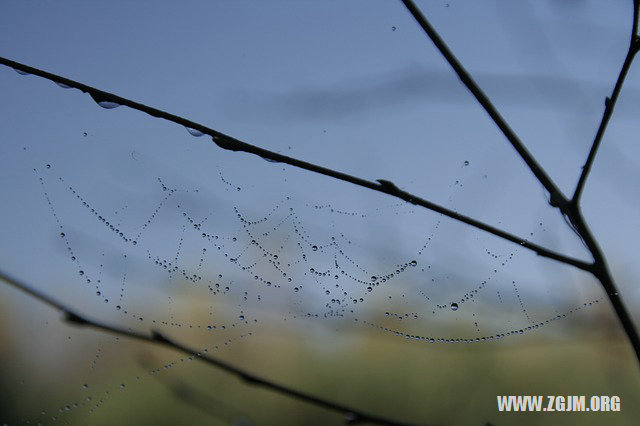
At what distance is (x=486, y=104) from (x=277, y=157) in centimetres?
28

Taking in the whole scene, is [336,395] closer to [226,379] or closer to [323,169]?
[226,379]

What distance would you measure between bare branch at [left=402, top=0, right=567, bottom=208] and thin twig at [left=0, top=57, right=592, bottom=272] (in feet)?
→ 0.28

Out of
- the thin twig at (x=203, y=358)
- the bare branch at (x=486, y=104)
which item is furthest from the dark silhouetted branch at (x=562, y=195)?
the thin twig at (x=203, y=358)

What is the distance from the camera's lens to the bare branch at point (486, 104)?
70 cm

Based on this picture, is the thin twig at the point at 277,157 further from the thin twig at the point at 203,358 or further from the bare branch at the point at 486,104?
the thin twig at the point at 203,358

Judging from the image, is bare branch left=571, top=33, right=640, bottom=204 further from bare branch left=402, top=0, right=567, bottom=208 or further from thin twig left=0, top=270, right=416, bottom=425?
thin twig left=0, top=270, right=416, bottom=425

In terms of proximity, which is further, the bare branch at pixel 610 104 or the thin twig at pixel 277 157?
the bare branch at pixel 610 104

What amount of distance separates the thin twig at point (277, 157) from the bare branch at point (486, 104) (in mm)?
86

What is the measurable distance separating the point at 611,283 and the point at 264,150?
44 centimetres

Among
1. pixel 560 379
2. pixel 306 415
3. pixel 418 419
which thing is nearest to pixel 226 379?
pixel 418 419

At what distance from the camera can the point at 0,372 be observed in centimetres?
869

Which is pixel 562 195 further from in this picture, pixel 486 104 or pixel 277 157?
pixel 277 157

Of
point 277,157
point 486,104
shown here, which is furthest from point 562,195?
point 277,157

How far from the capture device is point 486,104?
709 millimetres
